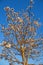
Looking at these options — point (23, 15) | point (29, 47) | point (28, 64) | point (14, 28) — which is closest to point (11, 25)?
point (14, 28)

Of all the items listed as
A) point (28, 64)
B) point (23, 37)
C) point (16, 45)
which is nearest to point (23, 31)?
point (23, 37)

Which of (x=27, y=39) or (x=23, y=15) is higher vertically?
(x=23, y=15)

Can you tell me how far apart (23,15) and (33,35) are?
2.03 meters

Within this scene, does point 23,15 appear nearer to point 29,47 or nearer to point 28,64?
point 29,47

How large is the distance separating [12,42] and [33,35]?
1.99m

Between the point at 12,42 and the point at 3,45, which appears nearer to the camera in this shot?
the point at 3,45

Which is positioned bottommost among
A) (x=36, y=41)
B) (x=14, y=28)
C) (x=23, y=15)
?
(x=36, y=41)

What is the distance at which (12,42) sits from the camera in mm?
14242

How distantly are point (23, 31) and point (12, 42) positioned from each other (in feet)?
4.76

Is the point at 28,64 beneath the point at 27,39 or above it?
beneath

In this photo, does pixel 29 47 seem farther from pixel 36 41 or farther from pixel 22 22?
pixel 22 22

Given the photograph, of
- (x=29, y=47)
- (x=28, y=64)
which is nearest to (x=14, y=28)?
(x=29, y=47)

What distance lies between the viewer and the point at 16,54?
14086 millimetres

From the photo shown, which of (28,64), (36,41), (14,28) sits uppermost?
(14,28)
